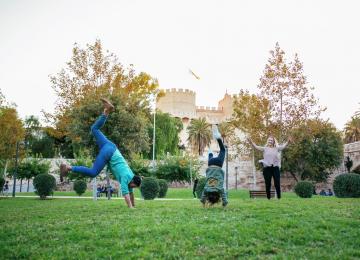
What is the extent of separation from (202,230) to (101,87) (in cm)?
2518

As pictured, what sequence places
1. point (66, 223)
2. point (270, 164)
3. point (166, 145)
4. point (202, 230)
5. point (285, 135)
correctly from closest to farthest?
point (202, 230) → point (66, 223) → point (270, 164) → point (285, 135) → point (166, 145)

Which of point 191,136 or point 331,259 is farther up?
point 191,136

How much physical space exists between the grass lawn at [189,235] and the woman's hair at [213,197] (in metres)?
0.82

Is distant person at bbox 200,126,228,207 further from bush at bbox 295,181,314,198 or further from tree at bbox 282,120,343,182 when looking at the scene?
tree at bbox 282,120,343,182

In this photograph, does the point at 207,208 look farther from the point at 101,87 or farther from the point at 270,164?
the point at 101,87

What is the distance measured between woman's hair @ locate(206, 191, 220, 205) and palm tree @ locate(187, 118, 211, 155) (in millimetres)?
56672

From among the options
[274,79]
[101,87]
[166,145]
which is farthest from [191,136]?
[274,79]

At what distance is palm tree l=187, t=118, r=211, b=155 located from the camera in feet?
220

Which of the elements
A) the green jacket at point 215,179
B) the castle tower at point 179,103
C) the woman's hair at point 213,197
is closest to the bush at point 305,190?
the woman's hair at point 213,197

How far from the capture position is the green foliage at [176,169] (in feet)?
148

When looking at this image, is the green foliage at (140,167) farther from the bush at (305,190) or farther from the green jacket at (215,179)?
the green jacket at (215,179)

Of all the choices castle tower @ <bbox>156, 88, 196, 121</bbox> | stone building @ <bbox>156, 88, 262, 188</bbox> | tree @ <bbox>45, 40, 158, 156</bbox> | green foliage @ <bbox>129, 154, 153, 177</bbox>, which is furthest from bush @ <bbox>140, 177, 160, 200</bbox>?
castle tower @ <bbox>156, 88, 196, 121</bbox>

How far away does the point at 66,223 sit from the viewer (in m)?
8.53

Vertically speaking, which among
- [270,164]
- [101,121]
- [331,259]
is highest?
[101,121]
